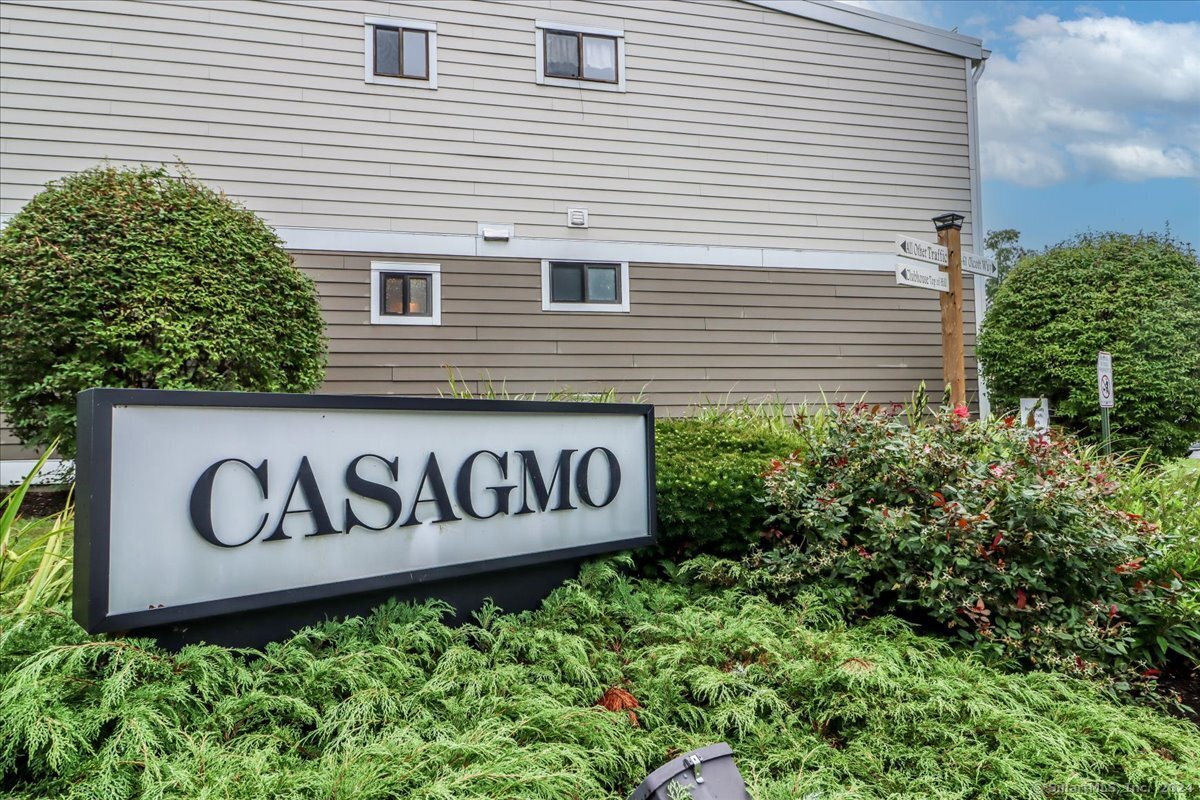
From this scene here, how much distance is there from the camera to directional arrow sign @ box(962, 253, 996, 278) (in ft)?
25.3

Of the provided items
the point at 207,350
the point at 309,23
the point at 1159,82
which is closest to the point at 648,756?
the point at 207,350

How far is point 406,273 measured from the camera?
8664mm

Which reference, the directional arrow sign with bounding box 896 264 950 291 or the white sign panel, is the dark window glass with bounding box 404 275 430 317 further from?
the white sign panel

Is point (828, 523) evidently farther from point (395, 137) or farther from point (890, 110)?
point (890, 110)

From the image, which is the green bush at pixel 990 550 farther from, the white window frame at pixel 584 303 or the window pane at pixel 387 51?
the window pane at pixel 387 51

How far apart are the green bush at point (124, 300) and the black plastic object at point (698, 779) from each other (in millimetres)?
5267

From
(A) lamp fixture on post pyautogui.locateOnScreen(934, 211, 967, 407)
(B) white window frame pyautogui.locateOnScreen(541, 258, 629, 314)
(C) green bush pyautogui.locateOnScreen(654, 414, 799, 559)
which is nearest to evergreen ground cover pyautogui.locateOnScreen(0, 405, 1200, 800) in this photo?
(C) green bush pyautogui.locateOnScreen(654, 414, 799, 559)

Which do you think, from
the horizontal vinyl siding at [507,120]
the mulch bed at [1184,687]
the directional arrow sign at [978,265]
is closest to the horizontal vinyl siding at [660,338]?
the horizontal vinyl siding at [507,120]

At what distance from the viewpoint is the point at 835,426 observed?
14.6 feet

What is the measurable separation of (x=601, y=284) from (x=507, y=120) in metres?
2.24

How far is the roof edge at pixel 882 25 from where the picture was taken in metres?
10.0

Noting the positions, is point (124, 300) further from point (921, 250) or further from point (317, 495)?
point (921, 250)

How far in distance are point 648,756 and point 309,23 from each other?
29.0ft

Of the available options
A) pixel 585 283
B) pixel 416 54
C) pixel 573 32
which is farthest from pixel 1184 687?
pixel 416 54
